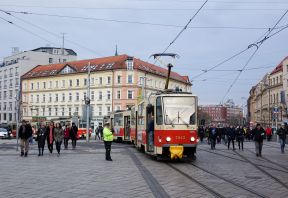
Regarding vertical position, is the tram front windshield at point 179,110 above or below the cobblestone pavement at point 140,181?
above

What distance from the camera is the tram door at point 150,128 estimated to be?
20062 millimetres

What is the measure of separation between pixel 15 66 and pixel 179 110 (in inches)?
3906

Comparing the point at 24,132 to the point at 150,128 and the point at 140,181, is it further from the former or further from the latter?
the point at 140,181

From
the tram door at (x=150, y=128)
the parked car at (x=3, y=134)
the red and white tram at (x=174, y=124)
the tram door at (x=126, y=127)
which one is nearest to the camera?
the red and white tram at (x=174, y=124)

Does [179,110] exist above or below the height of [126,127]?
above

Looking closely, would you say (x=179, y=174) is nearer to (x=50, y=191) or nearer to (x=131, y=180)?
(x=131, y=180)

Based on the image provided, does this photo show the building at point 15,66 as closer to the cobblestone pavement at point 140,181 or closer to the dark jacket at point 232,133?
the dark jacket at point 232,133

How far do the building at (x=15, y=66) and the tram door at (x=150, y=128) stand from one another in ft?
307

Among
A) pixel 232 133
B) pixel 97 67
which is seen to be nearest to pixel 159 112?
pixel 232 133

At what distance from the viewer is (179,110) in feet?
62.5

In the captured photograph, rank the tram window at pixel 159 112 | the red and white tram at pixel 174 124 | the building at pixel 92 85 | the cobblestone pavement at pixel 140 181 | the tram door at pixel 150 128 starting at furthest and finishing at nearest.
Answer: the building at pixel 92 85, the tram door at pixel 150 128, the tram window at pixel 159 112, the red and white tram at pixel 174 124, the cobblestone pavement at pixel 140 181

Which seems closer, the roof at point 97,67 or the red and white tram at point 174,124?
the red and white tram at point 174,124

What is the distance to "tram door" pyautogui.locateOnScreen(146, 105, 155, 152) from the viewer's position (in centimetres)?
2006

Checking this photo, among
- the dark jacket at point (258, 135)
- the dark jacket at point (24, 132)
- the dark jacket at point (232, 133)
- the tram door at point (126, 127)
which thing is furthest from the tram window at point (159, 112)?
the tram door at point (126, 127)
